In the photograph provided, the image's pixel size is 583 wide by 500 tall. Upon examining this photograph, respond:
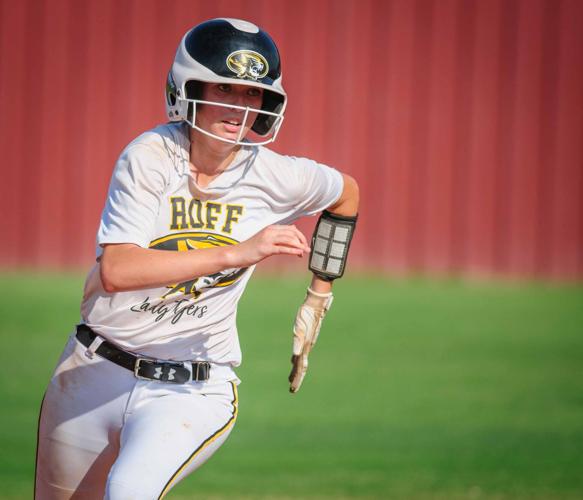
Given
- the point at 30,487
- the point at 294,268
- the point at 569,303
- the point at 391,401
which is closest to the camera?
the point at 30,487

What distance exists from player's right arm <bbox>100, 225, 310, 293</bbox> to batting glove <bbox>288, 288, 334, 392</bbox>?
101 centimetres

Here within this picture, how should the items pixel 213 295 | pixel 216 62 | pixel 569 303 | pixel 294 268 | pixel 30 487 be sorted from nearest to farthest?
pixel 216 62, pixel 213 295, pixel 30 487, pixel 569 303, pixel 294 268

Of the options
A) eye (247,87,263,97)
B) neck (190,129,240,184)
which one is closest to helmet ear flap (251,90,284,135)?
eye (247,87,263,97)

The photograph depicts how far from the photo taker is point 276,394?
29.1 ft

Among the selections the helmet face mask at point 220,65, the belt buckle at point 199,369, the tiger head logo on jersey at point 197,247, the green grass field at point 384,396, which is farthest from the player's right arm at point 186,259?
the green grass field at point 384,396

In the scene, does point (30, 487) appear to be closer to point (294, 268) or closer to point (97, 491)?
point (97, 491)

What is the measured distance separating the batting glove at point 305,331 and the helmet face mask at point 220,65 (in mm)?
884

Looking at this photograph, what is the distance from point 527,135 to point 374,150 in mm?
2385

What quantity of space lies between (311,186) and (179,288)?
2.20 feet

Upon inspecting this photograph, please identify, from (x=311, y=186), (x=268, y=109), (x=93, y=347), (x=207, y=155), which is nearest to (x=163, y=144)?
(x=207, y=155)

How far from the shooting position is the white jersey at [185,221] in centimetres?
351

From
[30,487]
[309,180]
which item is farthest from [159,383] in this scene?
[30,487]

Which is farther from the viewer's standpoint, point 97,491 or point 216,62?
point 97,491

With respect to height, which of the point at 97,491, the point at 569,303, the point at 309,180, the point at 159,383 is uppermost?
the point at 309,180
